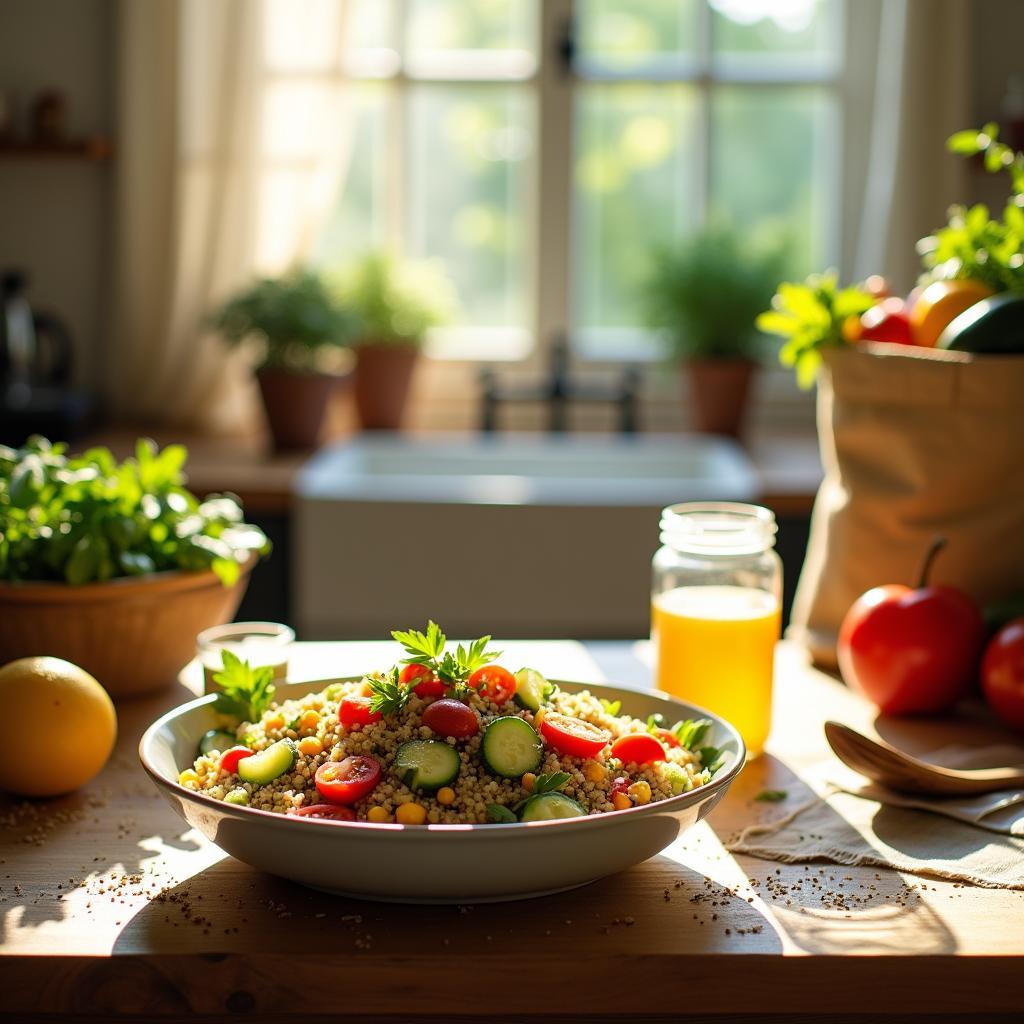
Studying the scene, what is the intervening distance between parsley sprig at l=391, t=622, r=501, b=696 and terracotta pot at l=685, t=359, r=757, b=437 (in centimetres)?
211

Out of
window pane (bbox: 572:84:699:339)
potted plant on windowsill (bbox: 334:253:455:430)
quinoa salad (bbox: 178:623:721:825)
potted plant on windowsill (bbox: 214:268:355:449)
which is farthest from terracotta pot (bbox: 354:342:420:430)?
quinoa salad (bbox: 178:623:721:825)

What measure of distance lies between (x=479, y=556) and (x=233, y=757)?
148 centimetres

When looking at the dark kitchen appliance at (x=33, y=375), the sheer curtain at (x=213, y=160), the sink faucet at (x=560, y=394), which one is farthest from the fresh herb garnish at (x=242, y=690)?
the sheer curtain at (x=213, y=160)

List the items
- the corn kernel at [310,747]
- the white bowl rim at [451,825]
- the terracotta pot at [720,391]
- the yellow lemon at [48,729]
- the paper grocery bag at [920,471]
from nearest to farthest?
the white bowl rim at [451,825] < the corn kernel at [310,747] < the yellow lemon at [48,729] < the paper grocery bag at [920,471] < the terracotta pot at [720,391]

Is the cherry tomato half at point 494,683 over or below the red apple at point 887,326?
below

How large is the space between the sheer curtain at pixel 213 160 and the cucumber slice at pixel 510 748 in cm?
233

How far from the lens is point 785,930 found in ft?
2.63

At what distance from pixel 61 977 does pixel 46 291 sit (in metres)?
2.73

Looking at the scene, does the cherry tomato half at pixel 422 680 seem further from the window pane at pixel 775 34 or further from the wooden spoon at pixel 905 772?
the window pane at pixel 775 34

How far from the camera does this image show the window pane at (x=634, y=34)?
3.15m

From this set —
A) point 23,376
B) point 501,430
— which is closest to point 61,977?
point 23,376

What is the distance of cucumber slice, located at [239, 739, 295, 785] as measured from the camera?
33.4 inches

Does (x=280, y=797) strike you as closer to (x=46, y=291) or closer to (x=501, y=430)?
(x=501, y=430)

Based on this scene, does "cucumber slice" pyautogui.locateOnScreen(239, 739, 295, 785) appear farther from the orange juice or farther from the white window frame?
the white window frame
